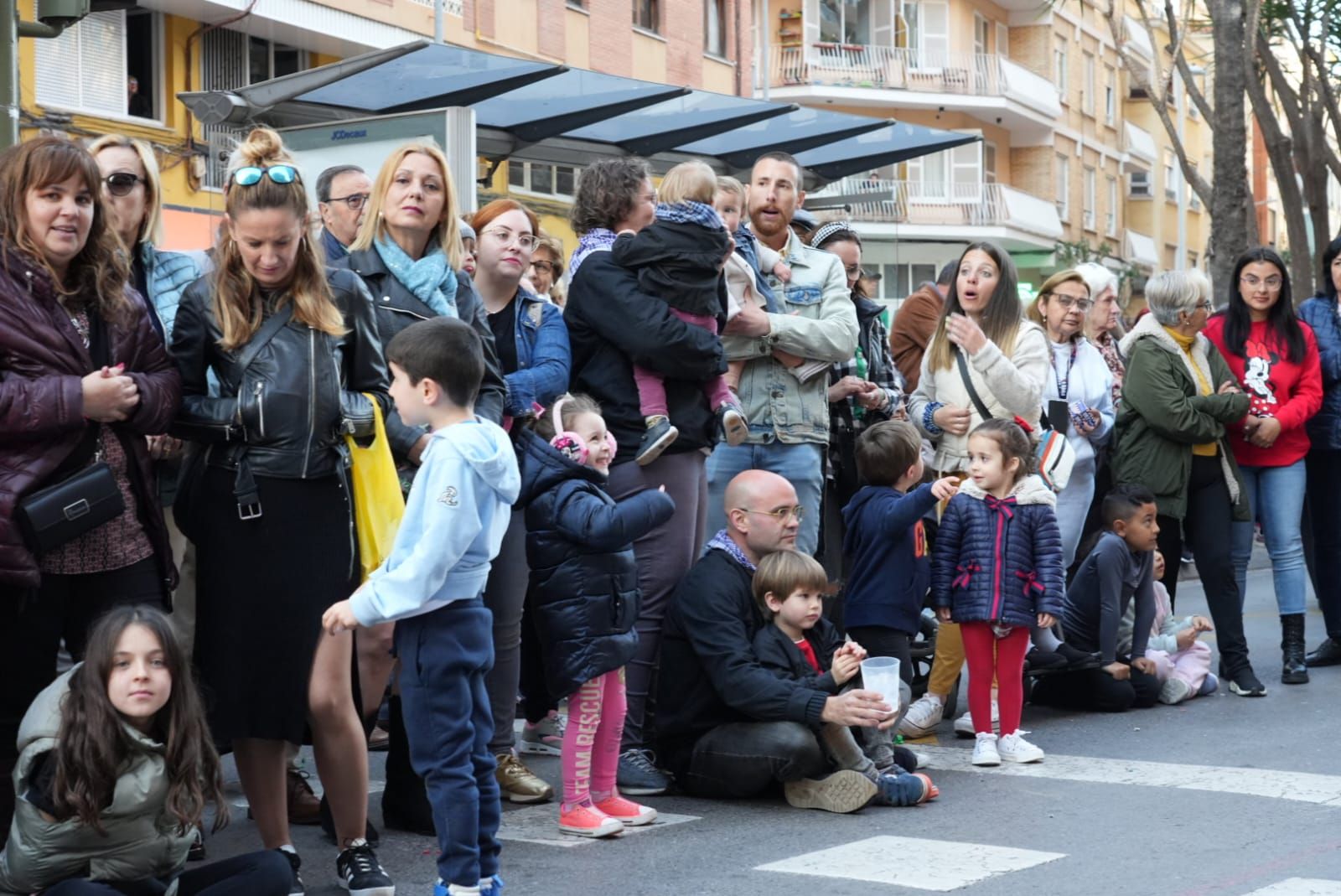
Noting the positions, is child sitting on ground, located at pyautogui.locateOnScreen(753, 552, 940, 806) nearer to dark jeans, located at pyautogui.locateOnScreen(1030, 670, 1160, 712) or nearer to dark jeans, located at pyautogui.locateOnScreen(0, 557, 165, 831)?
dark jeans, located at pyautogui.locateOnScreen(1030, 670, 1160, 712)

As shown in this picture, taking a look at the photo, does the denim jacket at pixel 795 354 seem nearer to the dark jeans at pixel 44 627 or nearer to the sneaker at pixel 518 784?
the sneaker at pixel 518 784

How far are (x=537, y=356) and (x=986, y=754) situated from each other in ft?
7.58

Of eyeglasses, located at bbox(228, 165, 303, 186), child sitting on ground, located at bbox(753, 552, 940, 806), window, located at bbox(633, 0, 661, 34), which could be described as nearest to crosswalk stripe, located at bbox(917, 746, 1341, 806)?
child sitting on ground, located at bbox(753, 552, 940, 806)

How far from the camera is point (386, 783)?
6.14m

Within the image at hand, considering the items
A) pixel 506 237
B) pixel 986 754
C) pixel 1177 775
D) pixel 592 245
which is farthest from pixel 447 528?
pixel 1177 775

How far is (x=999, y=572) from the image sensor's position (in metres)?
7.40

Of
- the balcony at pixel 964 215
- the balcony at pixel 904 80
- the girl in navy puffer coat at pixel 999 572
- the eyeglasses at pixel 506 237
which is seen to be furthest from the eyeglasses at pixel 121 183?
the balcony at pixel 964 215

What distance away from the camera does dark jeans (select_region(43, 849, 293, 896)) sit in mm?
4609

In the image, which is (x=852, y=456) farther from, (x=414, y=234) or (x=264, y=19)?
(x=264, y=19)

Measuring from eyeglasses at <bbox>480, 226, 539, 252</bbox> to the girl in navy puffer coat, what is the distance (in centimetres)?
210

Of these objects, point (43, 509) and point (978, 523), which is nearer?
point (43, 509)

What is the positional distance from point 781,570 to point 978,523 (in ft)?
4.37

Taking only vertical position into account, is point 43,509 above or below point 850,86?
below

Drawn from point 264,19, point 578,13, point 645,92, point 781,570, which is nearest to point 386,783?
point 781,570
